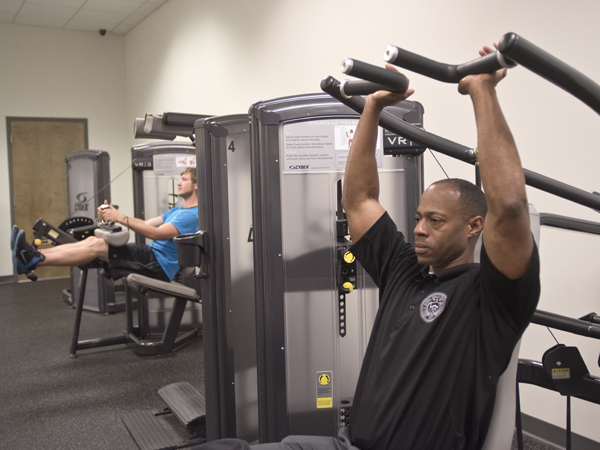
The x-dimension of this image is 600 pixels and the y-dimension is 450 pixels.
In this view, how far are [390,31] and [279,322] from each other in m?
1.95

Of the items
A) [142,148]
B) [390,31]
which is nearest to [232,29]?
[142,148]

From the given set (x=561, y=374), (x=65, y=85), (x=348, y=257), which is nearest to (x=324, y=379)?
(x=348, y=257)

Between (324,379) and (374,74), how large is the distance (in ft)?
4.38

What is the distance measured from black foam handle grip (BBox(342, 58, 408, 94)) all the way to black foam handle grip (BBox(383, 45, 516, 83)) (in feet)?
0.13

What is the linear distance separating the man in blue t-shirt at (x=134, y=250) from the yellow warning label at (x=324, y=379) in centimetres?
199

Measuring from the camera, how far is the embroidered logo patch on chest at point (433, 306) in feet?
3.89

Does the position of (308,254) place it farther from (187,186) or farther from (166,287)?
(187,186)

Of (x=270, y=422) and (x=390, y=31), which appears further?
(x=390, y=31)

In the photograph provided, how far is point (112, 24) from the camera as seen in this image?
279 inches

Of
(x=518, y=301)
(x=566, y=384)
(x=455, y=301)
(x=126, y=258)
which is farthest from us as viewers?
(x=126, y=258)

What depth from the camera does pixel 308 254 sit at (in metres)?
1.91

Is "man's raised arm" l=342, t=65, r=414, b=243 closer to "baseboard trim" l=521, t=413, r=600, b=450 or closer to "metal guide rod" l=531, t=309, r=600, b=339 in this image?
"metal guide rod" l=531, t=309, r=600, b=339

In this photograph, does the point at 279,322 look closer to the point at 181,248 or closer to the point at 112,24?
the point at 181,248

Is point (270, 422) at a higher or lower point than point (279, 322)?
lower
